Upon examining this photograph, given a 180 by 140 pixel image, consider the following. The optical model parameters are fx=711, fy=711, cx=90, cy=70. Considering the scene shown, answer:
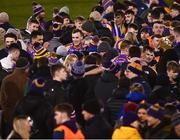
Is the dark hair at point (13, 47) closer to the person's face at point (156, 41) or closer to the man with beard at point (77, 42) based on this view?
the man with beard at point (77, 42)

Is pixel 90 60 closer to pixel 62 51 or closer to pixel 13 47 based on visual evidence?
pixel 13 47

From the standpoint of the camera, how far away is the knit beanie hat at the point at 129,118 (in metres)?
9.46

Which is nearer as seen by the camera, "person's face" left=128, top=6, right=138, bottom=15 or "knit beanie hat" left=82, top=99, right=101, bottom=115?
"knit beanie hat" left=82, top=99, right=101, bottom=115

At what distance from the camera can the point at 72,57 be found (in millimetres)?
12531

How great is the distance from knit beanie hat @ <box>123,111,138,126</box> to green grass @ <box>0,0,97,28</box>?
15707 millimetres

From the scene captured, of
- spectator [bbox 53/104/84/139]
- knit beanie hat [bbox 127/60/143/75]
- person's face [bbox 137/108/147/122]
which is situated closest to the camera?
spectator [bbox 53/104/84/139]

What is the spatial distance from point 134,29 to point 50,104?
6.07 metres

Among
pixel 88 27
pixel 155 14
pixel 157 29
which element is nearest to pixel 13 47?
pixel 88 27

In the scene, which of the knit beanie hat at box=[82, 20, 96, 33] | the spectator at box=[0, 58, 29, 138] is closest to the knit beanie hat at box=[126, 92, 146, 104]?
the spectator at box=[0, 58, 29, 138]

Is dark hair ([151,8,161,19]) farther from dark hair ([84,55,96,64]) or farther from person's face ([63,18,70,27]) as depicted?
dark hair ([84,55,96,64])

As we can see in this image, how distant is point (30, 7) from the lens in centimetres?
2586

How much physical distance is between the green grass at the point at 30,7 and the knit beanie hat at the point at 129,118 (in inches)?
618

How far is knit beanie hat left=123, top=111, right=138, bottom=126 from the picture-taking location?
31.0 ft

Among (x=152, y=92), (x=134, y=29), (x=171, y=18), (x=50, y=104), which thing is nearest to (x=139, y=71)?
(x=152, y=92)
